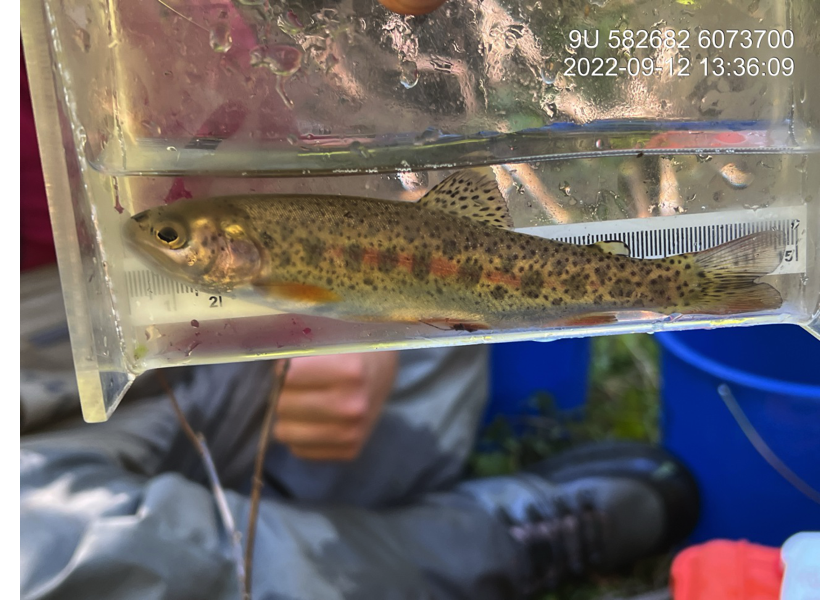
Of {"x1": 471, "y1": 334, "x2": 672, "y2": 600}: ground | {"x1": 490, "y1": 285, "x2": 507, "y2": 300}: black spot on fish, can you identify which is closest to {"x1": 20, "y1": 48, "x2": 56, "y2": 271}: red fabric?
{"x1": 490, "y1": 285, "x2": 507, "y2": 300}: black spot on fish

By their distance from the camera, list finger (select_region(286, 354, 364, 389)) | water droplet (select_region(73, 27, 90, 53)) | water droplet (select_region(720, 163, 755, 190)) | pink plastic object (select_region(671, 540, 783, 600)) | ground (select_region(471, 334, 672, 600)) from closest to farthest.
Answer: water droplet (select_region(73, 27, 90, 53)), water droplet (select_region(720, 163, 755, 190)), pink plastic object (select_region(671, 540, 783, 600)), finger (select_region(286, 354, 364, 389)), ground (select_region(471, 334, 672, 600))

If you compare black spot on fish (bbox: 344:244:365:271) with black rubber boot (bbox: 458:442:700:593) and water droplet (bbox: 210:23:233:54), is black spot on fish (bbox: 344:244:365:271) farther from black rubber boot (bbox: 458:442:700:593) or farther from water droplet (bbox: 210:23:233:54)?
black rubber boot (bbox: 458:442:700:593)

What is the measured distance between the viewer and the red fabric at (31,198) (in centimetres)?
108

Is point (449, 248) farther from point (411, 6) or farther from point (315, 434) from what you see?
point (315, 434)

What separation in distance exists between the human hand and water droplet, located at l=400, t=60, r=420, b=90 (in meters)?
0.76

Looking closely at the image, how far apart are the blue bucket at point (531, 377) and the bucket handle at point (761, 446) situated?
46 cm

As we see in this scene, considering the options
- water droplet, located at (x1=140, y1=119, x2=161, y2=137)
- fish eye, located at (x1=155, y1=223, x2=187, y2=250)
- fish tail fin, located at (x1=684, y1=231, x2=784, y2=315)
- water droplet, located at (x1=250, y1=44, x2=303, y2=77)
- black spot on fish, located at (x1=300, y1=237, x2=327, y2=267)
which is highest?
water droplet, located at (x1=250, y1=44, x2=303, y2=77)

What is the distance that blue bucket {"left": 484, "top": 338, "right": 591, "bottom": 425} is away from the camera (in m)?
1.54

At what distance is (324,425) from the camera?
49.4 inches

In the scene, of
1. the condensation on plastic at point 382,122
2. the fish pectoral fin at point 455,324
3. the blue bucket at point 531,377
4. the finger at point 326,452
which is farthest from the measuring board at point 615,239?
the blue bucket at point 531,377

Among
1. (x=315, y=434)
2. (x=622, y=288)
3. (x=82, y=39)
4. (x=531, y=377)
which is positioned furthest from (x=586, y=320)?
(x=531, y=377)

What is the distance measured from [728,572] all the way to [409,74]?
39.4 inches

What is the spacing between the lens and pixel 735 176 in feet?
1.95

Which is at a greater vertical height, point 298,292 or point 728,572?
point 298,292
